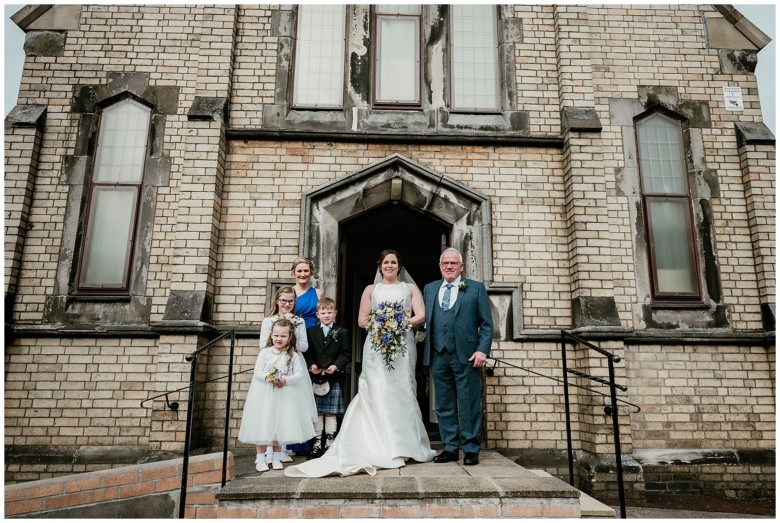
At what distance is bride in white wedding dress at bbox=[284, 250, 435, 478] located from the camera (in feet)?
14.4

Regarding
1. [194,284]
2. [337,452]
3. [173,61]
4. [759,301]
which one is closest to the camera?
[337,452]

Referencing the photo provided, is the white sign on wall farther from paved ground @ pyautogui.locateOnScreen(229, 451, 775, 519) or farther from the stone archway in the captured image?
paved ground @ pyautogui.locateOnScreen(229, 451, 775, 519)

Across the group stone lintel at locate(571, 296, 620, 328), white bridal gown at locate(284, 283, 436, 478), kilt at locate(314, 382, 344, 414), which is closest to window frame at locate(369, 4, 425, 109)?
white bridal gown at locate(284, 283, 436, 478)

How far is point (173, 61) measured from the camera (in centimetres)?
702

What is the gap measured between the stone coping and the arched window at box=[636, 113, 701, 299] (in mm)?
3629

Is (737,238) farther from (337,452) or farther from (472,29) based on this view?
(337,452)

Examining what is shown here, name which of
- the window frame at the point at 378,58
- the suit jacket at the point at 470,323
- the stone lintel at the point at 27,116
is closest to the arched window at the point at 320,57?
the window frame at the point at 378,58

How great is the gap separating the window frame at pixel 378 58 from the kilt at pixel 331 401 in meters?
3.70

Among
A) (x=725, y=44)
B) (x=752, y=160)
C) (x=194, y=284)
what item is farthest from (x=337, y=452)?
(x=725, y=44)

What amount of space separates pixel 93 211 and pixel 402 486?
5202 mm

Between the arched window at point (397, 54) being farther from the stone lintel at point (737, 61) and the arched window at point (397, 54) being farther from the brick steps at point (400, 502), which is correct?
the brick steps at point (400, 502)

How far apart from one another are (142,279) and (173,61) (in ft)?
9.58

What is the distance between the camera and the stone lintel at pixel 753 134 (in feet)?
22.2

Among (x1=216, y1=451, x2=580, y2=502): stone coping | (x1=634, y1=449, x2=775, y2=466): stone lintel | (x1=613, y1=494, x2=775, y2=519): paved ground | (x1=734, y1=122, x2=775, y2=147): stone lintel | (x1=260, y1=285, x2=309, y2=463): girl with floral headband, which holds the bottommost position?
(x1=613, y1=494, x2=775, y2=519): paved ground
